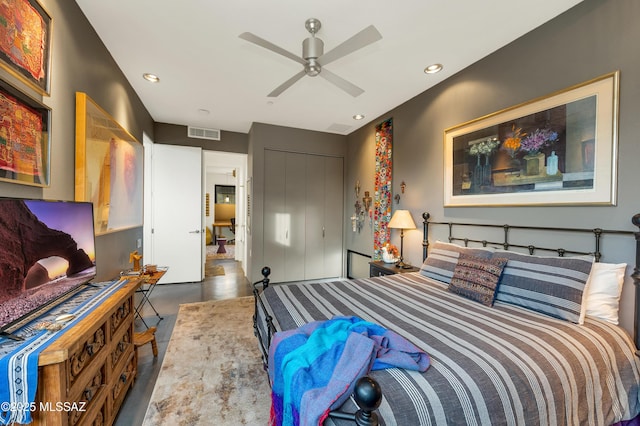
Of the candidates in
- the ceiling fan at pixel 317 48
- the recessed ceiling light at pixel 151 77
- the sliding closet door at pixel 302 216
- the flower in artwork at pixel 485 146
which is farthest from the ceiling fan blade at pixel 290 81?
the sliding closet door at pixel 302 216

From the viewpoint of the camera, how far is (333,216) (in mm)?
5055

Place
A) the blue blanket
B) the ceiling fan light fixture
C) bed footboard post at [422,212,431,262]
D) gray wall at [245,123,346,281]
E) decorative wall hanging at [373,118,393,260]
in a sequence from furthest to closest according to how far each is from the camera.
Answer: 1. gray wall at [245,123,346,281]
2. decorative wall hanging at [373,118,393,260]
3. bed footboard post at [422,212,431,262]
4. the ceiling fan light fixture
5. the blue blanket

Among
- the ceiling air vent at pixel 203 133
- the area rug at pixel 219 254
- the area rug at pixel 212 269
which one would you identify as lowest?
the area rug at pixel 212 269

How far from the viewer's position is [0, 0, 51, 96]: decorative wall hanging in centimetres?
119

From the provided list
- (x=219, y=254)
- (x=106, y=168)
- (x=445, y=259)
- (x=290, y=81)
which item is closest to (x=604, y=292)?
(x=445, y=259)

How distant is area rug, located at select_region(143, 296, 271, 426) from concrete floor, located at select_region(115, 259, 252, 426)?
0.25 feet

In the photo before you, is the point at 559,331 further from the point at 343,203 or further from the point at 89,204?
the point at 343,203

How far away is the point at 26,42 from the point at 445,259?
10.5 feet

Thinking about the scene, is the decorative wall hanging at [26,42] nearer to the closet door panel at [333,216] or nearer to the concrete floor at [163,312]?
the concrete floor at [163,312]

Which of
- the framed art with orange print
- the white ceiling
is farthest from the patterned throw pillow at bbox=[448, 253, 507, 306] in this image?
the framed art with orange print

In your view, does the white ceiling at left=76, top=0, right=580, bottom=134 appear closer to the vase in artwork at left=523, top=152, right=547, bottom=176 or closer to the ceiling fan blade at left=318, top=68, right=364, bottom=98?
the ceiling fan blade at left=318, top=68, right=364, bottom=98

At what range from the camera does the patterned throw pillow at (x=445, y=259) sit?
2.26 metres

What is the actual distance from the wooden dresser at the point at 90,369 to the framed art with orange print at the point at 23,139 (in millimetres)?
783

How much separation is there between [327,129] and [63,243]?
4.08 m
